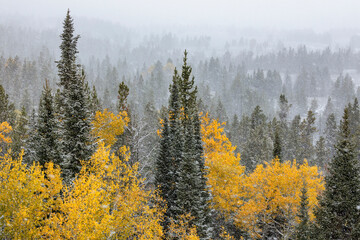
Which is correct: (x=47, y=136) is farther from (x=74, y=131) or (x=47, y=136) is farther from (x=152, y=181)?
(x=152, y=181)

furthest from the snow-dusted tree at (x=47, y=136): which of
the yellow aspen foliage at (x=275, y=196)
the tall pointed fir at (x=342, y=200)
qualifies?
the tall pointed fir at (x=342, y=200)

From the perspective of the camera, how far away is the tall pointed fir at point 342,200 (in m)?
17.1

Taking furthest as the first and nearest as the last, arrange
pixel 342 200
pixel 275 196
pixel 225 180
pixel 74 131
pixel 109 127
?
pixel 109 127 → pixel 275 196 → pixel 225 180 → pixel 74 131 → pixel 342 200

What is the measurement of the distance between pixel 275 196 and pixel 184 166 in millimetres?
10541

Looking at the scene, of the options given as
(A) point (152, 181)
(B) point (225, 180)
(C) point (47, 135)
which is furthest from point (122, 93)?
(B) point (225, 180)

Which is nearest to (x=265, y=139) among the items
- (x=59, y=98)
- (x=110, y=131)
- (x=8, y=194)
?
(x=110, y=131)

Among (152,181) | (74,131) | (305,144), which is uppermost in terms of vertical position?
(74,131)

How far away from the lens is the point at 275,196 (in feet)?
88.8

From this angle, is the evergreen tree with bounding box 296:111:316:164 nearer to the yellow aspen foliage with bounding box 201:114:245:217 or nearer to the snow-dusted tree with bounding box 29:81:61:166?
the yellow aspen foliage with bounding box 201:114:245:217

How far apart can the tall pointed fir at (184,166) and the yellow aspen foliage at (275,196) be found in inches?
178

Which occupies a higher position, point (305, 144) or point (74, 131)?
point (74, 131)

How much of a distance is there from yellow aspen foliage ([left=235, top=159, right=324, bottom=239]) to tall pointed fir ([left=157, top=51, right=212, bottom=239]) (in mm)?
4531

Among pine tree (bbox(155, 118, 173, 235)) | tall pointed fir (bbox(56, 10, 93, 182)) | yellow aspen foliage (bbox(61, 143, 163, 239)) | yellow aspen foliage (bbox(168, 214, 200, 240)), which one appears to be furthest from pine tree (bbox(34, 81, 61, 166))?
yellow aspen foliage (bbox(168, 214, 200, 240))

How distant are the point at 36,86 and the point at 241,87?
321 ft
